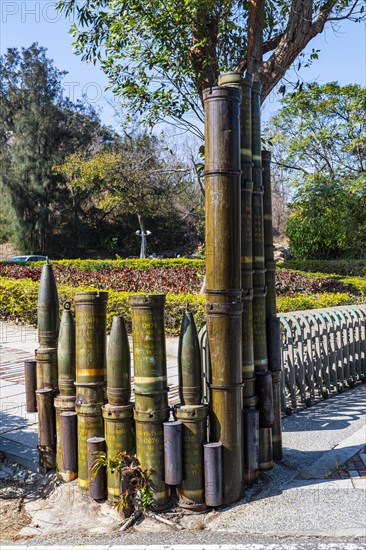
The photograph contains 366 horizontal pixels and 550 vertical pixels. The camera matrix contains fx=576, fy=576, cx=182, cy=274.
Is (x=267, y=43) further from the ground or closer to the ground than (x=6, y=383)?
further from the ground

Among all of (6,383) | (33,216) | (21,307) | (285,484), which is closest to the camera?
(285,484)

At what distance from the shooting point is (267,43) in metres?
10.0

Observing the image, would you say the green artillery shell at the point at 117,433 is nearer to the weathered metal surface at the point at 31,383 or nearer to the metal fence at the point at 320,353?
the weathered metal surface at the point at 31,383

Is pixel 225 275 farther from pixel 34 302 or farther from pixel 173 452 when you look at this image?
pixel 34 302

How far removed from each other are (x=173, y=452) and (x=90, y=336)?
0.91 metres

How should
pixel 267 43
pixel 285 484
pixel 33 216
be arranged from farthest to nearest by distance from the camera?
pixel 33 216
pixel 267 43
pixel 285 484

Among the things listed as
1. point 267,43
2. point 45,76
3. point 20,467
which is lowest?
point 20,467

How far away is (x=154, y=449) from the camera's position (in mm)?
3504

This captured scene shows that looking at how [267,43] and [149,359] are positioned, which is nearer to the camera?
[149,359]

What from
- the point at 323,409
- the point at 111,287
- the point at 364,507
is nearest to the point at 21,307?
the point at 111,287

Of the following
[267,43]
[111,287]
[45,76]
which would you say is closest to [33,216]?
[45,76]

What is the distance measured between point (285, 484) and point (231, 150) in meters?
2.19

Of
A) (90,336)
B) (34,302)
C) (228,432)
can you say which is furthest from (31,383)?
(34,302)

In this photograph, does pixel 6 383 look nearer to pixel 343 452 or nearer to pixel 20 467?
pixel 20 467
